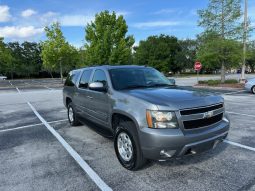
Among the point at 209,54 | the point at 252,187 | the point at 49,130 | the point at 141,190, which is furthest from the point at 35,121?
the point at 209,54

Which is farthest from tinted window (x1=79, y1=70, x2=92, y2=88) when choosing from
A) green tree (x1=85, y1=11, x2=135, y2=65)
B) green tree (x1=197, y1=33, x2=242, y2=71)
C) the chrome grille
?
green tree (x1=85, y1=11, x2=135, y2=65)

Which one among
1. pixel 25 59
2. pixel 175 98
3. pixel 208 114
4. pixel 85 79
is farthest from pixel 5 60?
pixel 208 114

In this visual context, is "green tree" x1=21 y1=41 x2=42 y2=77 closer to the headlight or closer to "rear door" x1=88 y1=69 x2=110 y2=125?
"rear door" x1=88 y1=69 x2=110 y2=125

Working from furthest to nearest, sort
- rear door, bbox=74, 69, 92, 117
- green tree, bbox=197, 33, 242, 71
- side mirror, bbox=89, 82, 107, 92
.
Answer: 1. green tree, bbox=197, 33, 242, 71
2. rear door, bbox=74, 69, 92, 117
3. side mirror, bbox=89, 82, 107, 92

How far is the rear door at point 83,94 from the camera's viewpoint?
5.87 m

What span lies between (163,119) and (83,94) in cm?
303

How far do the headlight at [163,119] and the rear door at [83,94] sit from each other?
8.53 feet

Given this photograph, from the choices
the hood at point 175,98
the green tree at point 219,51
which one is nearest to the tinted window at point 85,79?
the hood at point 175,98

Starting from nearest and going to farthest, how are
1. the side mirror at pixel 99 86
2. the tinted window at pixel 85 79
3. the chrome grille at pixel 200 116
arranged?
the chrome grille at pixel 200 116 < the side mirror at pixel 99 86 < the tinted window at pixel 85 79

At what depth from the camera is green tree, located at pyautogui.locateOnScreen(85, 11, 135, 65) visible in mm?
29000

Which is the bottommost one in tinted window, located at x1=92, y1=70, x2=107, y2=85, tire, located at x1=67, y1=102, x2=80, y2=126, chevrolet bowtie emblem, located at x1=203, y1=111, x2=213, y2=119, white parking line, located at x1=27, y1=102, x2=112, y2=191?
white parking line, located at x1=27, y1=102, x2=112, y2=191

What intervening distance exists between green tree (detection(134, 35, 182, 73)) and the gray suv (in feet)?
160

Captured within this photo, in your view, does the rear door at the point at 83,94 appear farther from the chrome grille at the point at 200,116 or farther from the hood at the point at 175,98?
the chrome grille at the point at 200,116

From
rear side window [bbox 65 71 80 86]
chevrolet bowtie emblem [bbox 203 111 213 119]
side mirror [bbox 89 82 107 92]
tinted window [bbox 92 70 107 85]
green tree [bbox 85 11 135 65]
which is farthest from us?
green tree [bbox 85 11 135 65]
